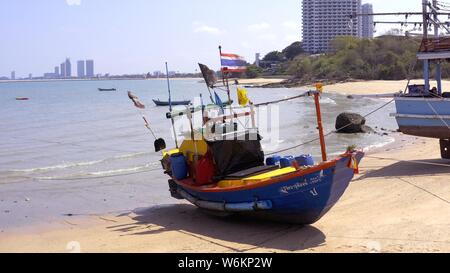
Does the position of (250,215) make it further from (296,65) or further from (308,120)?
(296,65)

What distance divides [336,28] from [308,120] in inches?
2888

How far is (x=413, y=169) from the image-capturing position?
14.0 meters

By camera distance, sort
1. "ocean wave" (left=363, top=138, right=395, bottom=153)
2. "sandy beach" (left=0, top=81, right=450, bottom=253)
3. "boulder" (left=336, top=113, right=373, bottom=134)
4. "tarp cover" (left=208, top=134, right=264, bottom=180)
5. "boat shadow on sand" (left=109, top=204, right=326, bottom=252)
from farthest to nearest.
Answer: "boulder" (left=336, top=113, right=373, bottom=134)
"ocean wave" (left=363, top=138, right=395, bottom=153)
"tarp cover" (left=208, top=134, right=264, bottom=180)
"boat shadow on sand" (left=109, top=204, right=326, bottom=252)
"sandy beach" (left=0, top=81, right=450, bottom=253)

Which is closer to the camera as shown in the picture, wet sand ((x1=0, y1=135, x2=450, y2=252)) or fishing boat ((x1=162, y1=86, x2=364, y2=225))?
wet sand ((x1=0, y1=135, x2=450, y2=252))

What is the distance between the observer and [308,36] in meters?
145

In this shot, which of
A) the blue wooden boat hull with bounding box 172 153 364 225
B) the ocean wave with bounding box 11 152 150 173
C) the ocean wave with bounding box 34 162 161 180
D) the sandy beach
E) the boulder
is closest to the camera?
the sandy beach

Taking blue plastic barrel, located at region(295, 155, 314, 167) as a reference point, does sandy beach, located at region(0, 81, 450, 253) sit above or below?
below

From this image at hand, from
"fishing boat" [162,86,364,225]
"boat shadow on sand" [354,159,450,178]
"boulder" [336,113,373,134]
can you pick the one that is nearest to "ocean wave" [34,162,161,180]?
"fishing boat" [162,86,364,225]

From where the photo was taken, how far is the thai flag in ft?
33.7

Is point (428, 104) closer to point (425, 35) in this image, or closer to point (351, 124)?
point (425, 35)

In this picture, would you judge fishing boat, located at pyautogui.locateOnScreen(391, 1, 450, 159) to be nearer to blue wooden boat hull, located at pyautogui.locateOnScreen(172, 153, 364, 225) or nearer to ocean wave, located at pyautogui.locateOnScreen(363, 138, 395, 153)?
ocean wave, located at pyautogui.locateOnScreen(363, 138, 395, 153)

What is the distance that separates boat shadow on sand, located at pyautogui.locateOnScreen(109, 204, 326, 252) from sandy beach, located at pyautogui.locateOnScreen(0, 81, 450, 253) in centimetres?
2

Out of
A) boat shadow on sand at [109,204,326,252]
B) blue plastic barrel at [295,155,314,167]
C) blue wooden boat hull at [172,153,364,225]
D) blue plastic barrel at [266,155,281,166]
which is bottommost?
boat shadow on sand at [109,204,326,252]

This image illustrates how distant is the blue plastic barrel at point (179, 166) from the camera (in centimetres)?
1109
